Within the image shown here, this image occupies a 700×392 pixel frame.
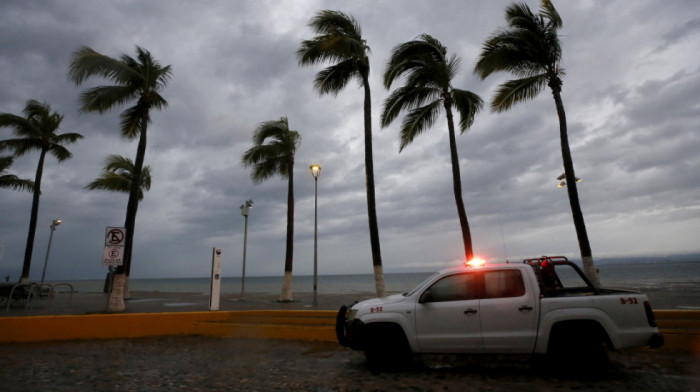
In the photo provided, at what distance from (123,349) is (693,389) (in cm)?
1032

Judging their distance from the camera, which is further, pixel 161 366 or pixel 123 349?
pixel 123 349

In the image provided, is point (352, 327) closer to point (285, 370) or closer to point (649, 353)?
point (285, 370)

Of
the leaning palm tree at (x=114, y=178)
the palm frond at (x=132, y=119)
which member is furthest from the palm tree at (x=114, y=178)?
the palm frond at (x=132, y=119)

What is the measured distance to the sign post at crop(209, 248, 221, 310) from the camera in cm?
1276

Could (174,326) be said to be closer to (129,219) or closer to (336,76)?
(129,219)

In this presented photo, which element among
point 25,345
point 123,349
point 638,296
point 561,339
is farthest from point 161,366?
point 638,296

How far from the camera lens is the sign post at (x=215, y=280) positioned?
1276 centimetres

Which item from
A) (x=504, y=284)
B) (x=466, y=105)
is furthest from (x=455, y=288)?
(x=466, y=105)

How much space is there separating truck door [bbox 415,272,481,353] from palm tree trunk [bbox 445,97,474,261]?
Result: 8.30m

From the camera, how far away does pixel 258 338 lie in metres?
9.59

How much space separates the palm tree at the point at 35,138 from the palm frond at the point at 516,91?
85.2 ft

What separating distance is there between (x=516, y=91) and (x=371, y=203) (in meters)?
7.25

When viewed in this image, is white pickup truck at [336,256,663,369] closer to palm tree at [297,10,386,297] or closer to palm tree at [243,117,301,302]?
palm tree at [297,10,386,297]

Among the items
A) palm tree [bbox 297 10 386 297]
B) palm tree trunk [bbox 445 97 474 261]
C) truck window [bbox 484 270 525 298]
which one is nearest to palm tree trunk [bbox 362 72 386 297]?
palm tree [bbox 297 10 386 297]
